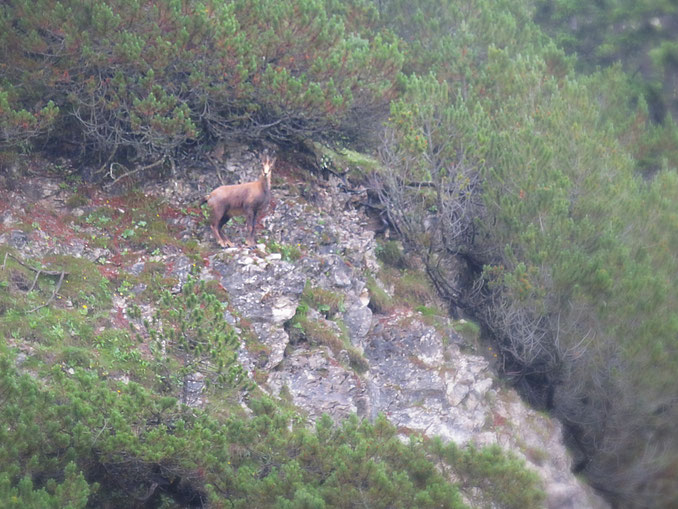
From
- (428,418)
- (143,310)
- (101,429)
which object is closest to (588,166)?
(428,418)

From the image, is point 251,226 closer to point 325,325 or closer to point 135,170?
point 325,325

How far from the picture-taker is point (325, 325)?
42.9 ft

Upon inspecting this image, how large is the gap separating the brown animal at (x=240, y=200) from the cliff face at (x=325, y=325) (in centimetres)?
56

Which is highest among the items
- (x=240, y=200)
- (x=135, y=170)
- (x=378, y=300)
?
(x=240, y=200)

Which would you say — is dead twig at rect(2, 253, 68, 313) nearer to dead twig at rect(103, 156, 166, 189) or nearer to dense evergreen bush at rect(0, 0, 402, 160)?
dense evergreen bush at rect(0, 0, 402, 160)

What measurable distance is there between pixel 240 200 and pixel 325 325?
2.51 m

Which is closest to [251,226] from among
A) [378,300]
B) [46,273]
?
[378,300]

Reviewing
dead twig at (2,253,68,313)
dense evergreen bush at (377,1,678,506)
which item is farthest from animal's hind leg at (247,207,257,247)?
dense evergreen bush at (377,1,678,506)

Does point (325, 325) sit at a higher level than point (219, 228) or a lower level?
lower

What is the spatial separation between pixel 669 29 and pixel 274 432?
17.2 m

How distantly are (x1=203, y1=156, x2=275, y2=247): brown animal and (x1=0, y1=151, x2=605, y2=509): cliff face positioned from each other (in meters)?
0.56

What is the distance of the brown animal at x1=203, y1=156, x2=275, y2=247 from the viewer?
1309 cm

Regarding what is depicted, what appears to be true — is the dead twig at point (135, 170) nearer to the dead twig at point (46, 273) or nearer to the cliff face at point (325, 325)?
the cliff face at point (325, 325)

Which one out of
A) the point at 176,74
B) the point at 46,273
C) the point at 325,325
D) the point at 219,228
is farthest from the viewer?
the point at 176,74
